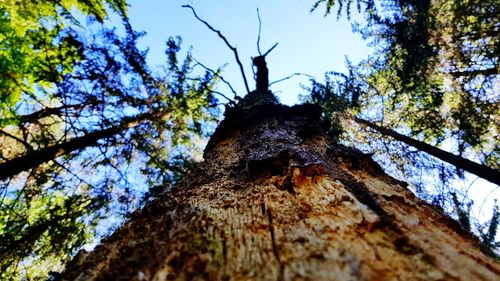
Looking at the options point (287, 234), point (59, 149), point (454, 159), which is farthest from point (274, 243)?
point (454, 159)

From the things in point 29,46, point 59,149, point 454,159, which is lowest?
point 454,159

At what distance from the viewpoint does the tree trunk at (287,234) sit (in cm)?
85

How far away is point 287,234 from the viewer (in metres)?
1.04

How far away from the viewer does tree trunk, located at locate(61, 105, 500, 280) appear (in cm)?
85

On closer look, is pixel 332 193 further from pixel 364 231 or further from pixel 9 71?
pixel 9 71

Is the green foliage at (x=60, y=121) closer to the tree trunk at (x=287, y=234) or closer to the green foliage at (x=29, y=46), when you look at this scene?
the green foliage at (x=29, y=46)

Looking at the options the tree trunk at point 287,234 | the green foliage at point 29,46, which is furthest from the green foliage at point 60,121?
the tree trunk at point 287,234

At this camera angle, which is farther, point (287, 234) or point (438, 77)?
point (438, 77)

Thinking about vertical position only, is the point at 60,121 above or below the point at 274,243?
above

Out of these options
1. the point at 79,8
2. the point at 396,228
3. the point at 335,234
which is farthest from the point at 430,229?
the point at 79,8

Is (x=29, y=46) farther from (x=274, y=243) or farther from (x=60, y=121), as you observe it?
(x=274, y=243)

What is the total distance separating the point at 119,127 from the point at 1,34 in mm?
2783

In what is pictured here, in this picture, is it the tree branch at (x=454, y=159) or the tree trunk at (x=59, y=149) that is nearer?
the tree trunk at (x=59, y=149)

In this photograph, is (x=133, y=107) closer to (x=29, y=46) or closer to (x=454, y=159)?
(x=29, y=46)
